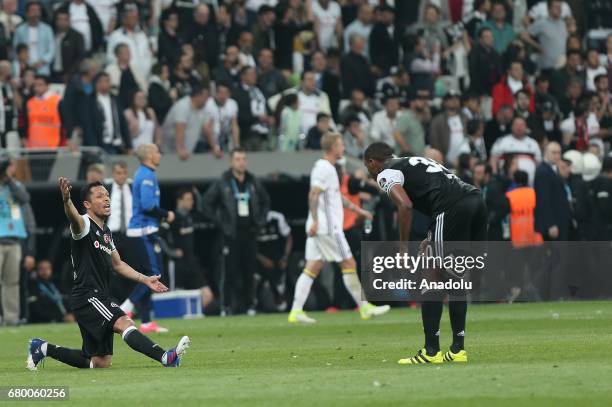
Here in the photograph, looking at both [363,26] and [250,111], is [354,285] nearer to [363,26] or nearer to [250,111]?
[250,111]

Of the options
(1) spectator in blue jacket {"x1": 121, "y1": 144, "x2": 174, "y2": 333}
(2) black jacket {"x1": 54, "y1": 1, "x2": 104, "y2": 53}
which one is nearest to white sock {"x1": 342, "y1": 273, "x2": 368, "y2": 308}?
(1) spectator in blue jacket {"x1": 121, "y1": 144, "x2": 174, "y2": 333}

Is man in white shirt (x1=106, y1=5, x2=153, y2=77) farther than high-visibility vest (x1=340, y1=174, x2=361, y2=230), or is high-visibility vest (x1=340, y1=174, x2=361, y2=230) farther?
man in white shirt (x1=106, y1=5, x2=153, y2=77)

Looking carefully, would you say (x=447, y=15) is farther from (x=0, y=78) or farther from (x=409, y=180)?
(x=409, y=180)

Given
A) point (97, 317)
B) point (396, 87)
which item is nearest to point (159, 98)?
point (396, 87)

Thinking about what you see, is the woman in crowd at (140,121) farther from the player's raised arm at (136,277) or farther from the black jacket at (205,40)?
the player's raised arm at (136,277)

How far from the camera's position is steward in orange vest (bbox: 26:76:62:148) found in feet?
84.3

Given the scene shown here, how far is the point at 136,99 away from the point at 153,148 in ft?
18.5

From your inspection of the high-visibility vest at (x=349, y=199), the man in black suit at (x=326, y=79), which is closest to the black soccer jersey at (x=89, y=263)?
the high-visibility vest at (x=349, y=199)

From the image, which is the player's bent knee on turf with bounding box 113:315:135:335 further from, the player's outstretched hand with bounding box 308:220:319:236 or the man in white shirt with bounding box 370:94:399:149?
the man in white shirt with bounding box 370:94:399:149

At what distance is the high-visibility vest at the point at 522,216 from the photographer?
85.4 ft

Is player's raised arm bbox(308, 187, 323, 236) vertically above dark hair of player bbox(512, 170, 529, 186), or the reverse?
dark hair of player bbox(512, 170, 529, 186)

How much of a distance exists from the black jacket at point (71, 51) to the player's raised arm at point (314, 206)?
6.85 m

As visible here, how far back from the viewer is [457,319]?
13805mm

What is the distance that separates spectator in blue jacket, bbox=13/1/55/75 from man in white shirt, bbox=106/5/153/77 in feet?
3.71
